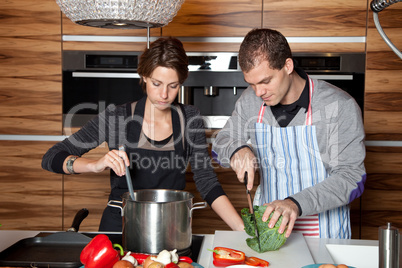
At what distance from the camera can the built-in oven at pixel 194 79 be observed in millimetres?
2797

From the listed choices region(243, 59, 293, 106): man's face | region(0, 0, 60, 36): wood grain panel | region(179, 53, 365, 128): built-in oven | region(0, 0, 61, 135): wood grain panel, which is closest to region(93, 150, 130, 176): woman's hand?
region(243, 59, 293, 106): man's face

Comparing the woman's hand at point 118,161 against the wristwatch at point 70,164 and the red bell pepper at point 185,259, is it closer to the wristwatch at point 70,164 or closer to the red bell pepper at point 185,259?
the wristwatch at point 70,164

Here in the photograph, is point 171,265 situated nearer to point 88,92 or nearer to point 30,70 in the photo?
point 88,92

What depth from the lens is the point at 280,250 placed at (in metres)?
1.25

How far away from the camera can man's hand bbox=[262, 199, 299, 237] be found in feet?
4.06

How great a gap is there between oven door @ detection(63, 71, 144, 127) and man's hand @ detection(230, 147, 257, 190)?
58.5 inches

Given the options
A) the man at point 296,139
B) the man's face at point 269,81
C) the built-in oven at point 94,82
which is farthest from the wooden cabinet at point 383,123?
the built-in oven at point 94,82

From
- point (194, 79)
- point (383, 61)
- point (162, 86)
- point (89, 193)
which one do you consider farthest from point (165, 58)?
point (383, 61)

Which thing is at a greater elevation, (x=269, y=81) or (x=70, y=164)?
(x=269, y=81)

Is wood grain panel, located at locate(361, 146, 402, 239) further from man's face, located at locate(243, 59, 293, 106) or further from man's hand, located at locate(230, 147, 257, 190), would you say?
man's hand, located at locate(230, 147, 257, 190)

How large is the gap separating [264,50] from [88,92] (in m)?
1.70

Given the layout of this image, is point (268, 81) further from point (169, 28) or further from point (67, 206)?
point (67, 206)

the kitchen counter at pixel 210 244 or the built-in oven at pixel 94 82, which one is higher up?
the built-in oven at pixel 94 82

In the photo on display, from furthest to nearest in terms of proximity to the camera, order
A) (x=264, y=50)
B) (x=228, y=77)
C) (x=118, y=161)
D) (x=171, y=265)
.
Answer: (x=228, y=77) → (x=264, y=50) → (x=118, y=161) → (x=171, y=265)
